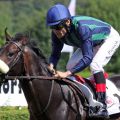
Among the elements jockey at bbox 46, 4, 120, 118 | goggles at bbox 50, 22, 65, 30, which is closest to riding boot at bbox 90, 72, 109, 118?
jockey at bbox 46, 4, 120, 118

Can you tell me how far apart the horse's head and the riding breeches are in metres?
1.03

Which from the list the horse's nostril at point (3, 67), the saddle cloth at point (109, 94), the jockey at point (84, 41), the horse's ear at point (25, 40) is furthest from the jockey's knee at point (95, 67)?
the horse's nostril at point (3, 67)

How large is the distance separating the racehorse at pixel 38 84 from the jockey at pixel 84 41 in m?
0.19

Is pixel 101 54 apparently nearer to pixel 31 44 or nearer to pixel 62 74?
pixel 62 74

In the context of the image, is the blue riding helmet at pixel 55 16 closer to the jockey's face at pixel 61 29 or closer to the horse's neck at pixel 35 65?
the jockey's face at pixel 61 29

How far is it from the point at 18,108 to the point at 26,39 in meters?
6.36

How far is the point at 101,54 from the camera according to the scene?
332 inches

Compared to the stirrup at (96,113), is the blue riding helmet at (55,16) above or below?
above

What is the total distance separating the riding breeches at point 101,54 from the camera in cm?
829

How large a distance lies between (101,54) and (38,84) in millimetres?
1101

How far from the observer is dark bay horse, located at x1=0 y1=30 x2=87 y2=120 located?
7.48 meters

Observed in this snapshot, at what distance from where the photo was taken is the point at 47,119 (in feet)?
25.4

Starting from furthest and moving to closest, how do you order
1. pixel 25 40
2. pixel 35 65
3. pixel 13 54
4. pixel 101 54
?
pixel 101 54
pixel 35 65
pixel 25 40
pixel 13 54

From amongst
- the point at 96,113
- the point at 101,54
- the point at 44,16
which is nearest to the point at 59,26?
the point at 101,54
